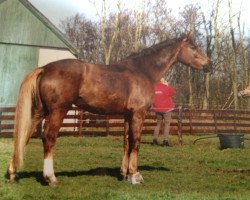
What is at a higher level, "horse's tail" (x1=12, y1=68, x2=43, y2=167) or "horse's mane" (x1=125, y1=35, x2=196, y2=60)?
"horse's mane" (x1=125, y1=35, x2=196, y2=60)

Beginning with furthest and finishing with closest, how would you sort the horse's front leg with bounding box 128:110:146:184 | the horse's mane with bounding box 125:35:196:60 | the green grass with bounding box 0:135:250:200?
1. the horse's mane with bounding box 125:35:196:60
2. the horse's front leg with bounding box 128:110:146:184
3. the green grass with bounding box 0:135:250:200

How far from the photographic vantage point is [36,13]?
68.5ft

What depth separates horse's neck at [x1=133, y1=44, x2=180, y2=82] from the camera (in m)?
7.59

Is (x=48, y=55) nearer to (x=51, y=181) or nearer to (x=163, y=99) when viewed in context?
(x=163, y=99)

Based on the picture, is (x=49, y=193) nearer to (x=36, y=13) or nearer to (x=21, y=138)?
(x=21, y=138)

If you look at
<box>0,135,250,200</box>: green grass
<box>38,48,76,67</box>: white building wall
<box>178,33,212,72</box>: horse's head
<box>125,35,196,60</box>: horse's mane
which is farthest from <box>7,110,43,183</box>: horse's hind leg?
<box>38,48,76,67</box>: white building wall

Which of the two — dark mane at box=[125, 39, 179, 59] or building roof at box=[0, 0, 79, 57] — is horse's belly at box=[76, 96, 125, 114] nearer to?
dark mane at box=[125, 39, 179, 59]

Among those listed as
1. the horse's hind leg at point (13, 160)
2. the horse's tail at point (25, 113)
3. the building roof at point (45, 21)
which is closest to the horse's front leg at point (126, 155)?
the horse's hind leg at point (13, 160)

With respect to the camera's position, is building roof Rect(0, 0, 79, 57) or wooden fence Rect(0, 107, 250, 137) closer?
wooden fence Rect(0, 107, 250, 137)

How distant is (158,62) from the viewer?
25.4ft

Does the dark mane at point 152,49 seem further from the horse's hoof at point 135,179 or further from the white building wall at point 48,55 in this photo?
the white building wall at point 48,55

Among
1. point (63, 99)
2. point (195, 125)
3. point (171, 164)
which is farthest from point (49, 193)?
point (195, 125)

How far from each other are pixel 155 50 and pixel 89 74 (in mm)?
1647

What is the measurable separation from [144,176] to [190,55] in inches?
96.7
